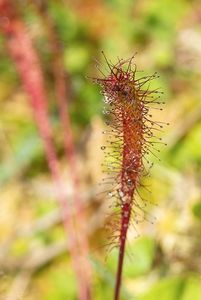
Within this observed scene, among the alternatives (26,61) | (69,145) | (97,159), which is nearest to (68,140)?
(69,145)

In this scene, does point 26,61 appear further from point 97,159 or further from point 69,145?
point 97,159

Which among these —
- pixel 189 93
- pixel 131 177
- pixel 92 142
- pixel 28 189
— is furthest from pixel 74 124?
pixel 131 177

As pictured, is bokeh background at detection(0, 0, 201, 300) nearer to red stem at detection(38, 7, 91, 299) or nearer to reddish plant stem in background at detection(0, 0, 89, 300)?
red stem at detection(38, 7, 91, 299)

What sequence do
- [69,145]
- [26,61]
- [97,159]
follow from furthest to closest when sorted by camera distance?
[97,159] < [69,145] < [26,61]

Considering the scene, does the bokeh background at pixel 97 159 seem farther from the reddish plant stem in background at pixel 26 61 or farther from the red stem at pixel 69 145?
the reddish plant stem in background at pixel 26 61

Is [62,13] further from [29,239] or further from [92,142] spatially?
[29,239]

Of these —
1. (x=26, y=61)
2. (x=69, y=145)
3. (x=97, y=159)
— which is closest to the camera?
(x=26, y=61)

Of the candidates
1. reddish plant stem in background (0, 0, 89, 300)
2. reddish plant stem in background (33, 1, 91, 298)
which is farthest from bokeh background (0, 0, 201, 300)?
reddish plant stem in background (0, 0, 89, 300)
